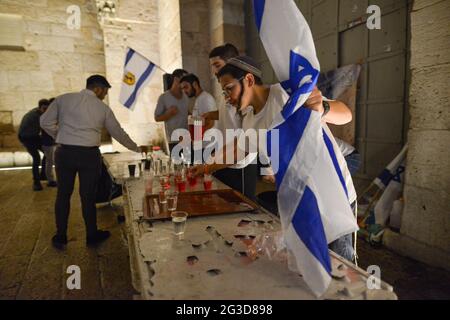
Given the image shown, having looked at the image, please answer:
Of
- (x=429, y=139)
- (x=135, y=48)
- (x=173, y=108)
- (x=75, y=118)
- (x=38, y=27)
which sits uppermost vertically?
(x=38, y=27)

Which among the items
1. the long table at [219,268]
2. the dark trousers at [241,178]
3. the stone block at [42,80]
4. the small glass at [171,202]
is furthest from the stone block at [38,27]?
the long table at [219,268]

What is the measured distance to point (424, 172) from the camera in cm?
303

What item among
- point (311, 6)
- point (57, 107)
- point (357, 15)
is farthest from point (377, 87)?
point (57, 107)

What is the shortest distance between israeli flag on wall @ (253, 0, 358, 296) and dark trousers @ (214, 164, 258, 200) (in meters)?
1.73

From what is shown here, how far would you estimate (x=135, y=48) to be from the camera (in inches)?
318

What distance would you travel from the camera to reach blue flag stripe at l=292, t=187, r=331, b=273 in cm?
117

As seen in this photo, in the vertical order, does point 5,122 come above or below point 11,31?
below

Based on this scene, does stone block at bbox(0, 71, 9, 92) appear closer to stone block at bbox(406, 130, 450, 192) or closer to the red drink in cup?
the red drink in cup

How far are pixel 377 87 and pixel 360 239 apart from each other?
186 cm

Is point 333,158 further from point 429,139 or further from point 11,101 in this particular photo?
point 11,101

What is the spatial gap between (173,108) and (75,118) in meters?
1.72

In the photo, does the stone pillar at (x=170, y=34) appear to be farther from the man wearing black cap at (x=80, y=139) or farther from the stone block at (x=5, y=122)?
the stone block at (x=5, y=122)

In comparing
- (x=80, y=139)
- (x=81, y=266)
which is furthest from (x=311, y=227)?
(x=80, y=139)
